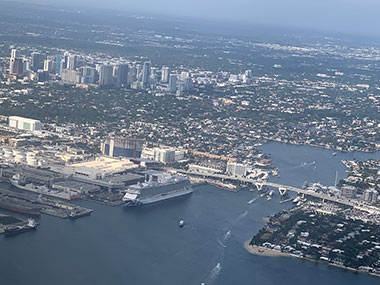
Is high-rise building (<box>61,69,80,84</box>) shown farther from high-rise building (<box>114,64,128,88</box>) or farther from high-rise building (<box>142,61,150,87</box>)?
high-rise building (<box>142,61,150,87</box>)

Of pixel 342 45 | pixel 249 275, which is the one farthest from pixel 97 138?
pixel 342 45

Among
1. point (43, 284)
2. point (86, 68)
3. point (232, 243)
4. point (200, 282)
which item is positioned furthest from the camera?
point (86, 68)

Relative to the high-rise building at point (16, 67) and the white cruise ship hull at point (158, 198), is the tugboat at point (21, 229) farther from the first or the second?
the high-rise building at point (16, 67)

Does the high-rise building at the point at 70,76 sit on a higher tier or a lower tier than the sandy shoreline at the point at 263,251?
lower

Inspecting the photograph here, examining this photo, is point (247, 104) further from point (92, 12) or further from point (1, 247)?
point (92, 12)

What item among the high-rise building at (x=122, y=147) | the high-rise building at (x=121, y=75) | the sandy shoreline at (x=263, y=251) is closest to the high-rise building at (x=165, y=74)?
the high-rise building at (x=121, y=75)

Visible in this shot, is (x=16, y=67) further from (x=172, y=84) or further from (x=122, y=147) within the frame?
(x=122, y=147)

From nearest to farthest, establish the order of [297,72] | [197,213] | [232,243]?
[232,243]
[197,213]
[297,72]
